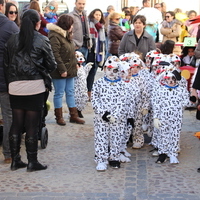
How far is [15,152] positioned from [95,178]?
106 cm

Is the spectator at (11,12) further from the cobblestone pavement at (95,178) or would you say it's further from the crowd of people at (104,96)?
the cobblestone pavement at (95,178)

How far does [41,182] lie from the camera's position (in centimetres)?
609

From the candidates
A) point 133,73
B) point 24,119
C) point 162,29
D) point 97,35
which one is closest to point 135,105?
point 133,73

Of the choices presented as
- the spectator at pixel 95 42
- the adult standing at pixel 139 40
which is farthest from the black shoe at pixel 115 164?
the spectator at pixel 95 42

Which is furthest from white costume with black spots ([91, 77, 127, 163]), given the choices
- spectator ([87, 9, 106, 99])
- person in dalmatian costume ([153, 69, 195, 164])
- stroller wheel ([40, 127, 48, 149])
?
spectator ([87, 9, 106, 99])

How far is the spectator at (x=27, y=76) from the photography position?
244 inches

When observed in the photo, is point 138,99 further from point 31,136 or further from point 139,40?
point 31,136

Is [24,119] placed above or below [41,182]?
above

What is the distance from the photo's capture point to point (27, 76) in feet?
20.4

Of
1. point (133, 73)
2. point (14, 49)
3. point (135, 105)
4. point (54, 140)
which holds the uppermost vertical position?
point (14, 49)

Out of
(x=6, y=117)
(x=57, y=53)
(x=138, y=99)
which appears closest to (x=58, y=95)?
(x=57, y=53)

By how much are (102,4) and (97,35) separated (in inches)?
583

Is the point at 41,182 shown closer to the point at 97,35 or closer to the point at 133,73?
the point at 133,73

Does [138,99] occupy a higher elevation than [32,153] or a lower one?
higher
